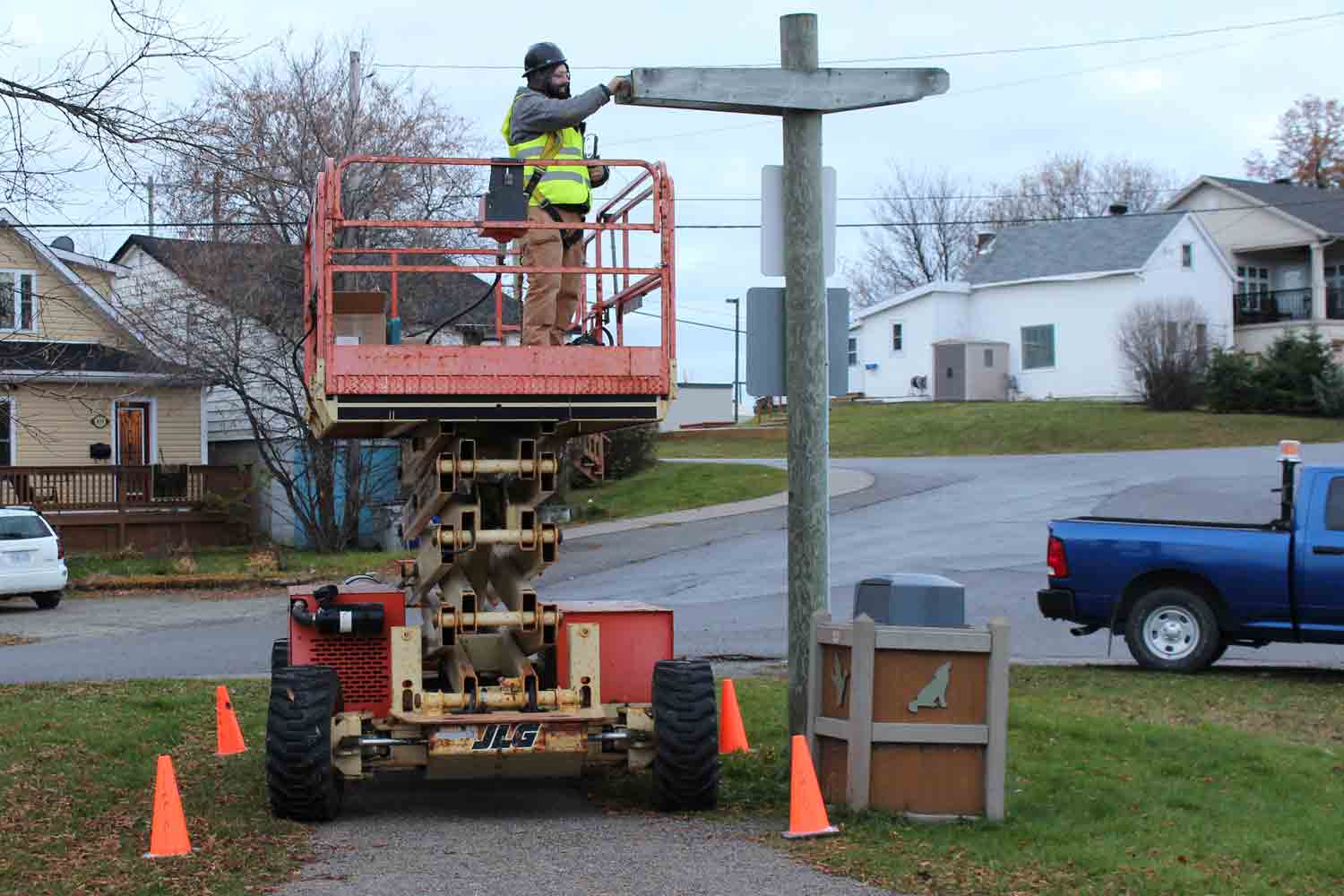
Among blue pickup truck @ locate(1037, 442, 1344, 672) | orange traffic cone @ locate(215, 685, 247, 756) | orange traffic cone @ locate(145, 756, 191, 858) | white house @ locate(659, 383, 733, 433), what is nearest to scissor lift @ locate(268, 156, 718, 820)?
orange traffic cone @ locate(145, 756, 191, 858)

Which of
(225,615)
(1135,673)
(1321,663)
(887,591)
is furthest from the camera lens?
(225,615)

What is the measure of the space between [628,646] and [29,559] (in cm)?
1750

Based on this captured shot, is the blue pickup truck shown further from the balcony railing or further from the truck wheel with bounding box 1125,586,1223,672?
the balcony railing

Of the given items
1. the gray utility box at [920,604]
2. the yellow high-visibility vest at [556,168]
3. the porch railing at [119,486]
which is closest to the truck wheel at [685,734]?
the gray utility box at [920,604]

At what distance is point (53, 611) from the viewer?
24641mm

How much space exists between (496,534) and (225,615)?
15.6 m

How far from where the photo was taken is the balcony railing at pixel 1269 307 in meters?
55.0

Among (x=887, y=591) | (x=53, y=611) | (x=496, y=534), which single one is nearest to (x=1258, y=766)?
(x=887, y=591)

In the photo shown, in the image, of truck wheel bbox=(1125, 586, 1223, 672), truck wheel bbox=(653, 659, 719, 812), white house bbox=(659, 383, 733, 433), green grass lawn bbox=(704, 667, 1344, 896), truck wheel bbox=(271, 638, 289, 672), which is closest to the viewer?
green grass lawn bbox=(704, 667, 1344, 896)

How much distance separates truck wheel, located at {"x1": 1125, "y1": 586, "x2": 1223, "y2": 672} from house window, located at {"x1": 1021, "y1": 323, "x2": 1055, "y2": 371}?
129ft

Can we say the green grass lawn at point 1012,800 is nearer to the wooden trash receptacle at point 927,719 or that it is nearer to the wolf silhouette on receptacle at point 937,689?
the wooden trash receptacle at point 927,719

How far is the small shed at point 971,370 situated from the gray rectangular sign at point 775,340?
146 ft

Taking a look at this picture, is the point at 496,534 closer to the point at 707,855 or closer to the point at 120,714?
the point at 707,855

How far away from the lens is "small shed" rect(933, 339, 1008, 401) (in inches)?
2126
